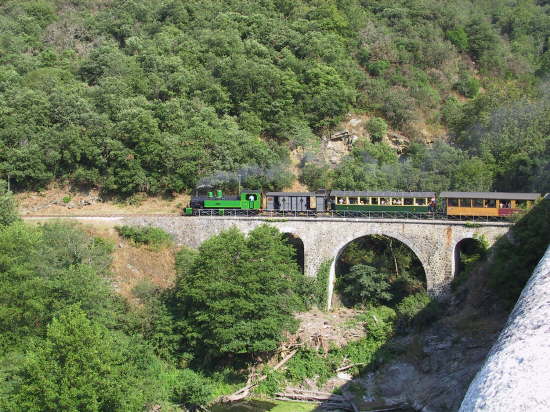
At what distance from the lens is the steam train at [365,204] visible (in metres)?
31.1

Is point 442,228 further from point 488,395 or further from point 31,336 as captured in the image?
point 488,395

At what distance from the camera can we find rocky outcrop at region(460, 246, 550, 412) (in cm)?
553

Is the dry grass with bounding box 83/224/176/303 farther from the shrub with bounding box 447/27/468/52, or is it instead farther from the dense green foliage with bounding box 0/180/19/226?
the shrub with bounding box 447/27/468/52

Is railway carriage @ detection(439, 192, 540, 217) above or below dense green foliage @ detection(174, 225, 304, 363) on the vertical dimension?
above

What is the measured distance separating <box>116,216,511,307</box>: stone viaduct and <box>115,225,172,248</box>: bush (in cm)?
62

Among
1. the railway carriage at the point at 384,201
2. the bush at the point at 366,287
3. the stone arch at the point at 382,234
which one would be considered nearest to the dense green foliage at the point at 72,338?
the stone arch at the point at 382,234

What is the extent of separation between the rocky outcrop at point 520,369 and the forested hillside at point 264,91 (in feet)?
107

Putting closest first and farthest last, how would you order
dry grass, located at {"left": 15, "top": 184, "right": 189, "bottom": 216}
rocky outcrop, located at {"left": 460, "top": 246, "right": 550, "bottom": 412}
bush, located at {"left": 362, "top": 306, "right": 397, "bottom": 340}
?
rocky outcrop, located at {"left": 460, "top": 246, "right": 550, "bottom": 412} < bush, located at {"left": 362, "top": 306, "right": 397, "bottom": 340} < dry grass, located at {"left": 15, "top": 184, "right": 189, "bottom": 216}

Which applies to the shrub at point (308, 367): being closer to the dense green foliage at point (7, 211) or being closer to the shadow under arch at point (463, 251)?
the shadow under arch at point (463, 251)

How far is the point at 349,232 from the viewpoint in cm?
3225

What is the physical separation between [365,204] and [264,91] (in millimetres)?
19218

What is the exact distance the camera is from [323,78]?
166ft

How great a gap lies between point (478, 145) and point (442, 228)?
16489mm

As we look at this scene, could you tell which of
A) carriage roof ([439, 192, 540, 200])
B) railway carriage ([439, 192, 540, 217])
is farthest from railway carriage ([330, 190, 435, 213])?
carriage roof ([439, 192, 540, 200])
